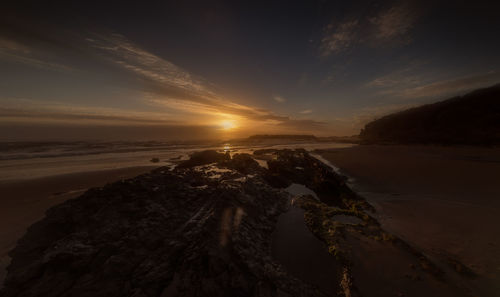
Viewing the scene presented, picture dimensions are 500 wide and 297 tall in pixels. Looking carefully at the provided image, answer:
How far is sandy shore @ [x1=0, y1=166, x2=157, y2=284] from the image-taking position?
514 centimetres

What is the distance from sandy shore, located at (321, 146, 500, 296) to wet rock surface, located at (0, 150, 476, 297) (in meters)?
0.89

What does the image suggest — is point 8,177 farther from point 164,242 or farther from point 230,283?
point 230,283

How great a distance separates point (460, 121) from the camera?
3027cm

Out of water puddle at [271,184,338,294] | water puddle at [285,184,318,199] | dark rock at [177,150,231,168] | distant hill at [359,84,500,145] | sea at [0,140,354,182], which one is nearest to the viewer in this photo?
water puddle at [271,184,338,294]

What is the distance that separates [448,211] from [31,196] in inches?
793

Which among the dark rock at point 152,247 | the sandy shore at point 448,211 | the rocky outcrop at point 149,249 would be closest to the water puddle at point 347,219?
the sandy shore at point 448,211

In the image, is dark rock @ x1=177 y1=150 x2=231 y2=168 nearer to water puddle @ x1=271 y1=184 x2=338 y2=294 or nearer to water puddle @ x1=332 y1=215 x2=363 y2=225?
water puddle @ x1=271 y1=184 x2=338 y2=294

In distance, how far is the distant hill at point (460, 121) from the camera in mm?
26352

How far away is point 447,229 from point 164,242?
30.7 feet

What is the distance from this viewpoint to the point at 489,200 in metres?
7.90

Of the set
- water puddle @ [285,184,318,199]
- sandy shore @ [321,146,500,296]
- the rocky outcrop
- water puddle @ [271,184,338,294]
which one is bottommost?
water puddle @ [285,184,318,199]

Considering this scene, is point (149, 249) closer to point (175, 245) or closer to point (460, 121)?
point (175, 245)

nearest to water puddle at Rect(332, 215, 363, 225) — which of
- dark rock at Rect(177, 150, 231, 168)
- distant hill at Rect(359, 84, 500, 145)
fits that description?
dark rock at Rect(177, 150, 231, 168)

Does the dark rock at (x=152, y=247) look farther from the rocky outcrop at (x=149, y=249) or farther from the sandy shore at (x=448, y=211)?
the sandy shore at (x=448, y=211)
